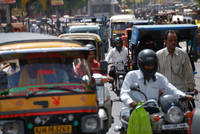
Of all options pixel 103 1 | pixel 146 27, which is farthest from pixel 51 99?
pixel 103 1

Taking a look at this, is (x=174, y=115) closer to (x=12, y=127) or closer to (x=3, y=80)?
(x=12, y=127)

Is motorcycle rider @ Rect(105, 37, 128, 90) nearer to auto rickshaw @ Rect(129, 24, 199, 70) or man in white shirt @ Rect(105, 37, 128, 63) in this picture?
man in white shirt @ Rect(105, 37, 128, 63)

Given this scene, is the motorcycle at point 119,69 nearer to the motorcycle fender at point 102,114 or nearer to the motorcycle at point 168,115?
the motorcycle fender at point 102,114

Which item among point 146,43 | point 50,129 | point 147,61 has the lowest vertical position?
point 50,129

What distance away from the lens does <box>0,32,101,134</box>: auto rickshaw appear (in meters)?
6.44

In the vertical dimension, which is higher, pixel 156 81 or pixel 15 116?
pixel 156 81

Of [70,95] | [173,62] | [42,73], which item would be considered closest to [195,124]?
[70,95]

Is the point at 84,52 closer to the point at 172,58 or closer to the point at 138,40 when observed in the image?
the point at 172,58

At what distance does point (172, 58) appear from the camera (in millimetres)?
8062

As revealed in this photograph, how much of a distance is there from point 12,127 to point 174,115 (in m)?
2.01

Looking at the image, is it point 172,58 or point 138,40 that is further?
point 138,40

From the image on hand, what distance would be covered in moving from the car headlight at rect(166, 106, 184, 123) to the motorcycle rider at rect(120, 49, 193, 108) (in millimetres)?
412

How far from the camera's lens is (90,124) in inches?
258

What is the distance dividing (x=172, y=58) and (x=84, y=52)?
5.76ft
